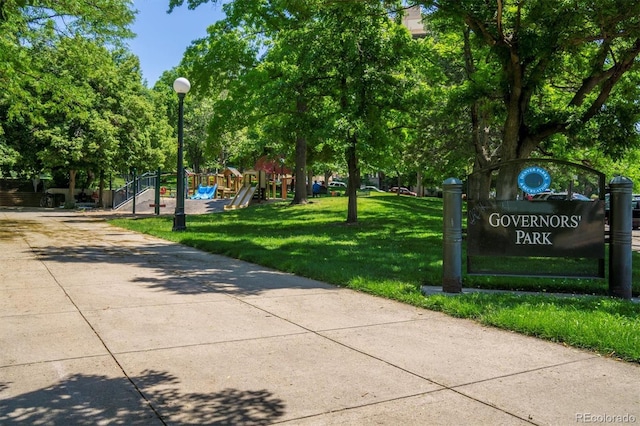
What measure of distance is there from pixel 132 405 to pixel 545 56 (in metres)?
10.4

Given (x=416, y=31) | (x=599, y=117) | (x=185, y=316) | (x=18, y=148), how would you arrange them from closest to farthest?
(x=185, y=316) < (x=599, y=117) < (x=18, y=148) < (x=416, y=31)

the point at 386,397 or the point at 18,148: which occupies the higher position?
the point at 18,148

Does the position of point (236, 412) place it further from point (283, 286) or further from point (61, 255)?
point (61, 255)

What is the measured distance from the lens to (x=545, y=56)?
440 inches

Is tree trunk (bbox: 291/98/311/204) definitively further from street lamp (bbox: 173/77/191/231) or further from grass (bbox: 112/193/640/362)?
street lamp (bbox: 173/77/191/231)

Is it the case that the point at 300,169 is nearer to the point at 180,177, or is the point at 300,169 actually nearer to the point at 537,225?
the point at 180,177

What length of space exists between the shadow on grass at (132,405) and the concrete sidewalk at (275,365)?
0.01 m

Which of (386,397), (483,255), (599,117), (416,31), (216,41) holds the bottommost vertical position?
(386,397)

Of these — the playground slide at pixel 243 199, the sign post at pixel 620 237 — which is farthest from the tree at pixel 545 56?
the playground slide at pixel 243 199

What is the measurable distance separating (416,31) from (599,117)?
76.7 meters

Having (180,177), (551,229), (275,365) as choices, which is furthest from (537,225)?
(180,177)

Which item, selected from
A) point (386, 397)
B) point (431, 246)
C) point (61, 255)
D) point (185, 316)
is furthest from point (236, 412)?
point (431, 246)

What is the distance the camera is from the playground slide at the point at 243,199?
99.9 feet

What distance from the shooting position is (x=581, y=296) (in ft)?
25.0
